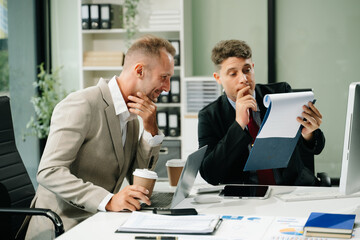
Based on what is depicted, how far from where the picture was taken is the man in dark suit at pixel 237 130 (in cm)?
237

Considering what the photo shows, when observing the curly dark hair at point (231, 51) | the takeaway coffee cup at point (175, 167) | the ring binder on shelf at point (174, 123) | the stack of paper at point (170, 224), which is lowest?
the ring binder on shelf at point (174, 123)

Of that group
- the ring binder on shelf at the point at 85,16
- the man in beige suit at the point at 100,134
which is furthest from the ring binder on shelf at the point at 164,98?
the man in beige suit at the point at 100,134

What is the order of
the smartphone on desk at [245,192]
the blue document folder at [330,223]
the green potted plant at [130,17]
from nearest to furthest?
the blue document folder at [330,223], the smartphone on desk at [245,192], the green potted plant at [130,17]

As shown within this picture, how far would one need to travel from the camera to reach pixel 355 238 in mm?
1531

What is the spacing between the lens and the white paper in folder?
198 cm

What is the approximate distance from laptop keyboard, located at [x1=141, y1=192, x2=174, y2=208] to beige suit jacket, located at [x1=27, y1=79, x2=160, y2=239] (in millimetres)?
187

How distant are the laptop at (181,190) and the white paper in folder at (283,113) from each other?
275 mm

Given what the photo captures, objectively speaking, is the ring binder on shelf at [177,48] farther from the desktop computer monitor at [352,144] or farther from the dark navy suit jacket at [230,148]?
the desktop computer monitor at [352,144]

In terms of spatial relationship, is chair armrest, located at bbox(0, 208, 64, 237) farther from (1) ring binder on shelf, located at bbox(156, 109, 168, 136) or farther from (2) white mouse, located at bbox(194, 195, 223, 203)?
(1) ring binder on shelf, located at bbox(156, 109, 168, 136)

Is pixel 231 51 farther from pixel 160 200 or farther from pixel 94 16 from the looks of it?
pixel 94 16

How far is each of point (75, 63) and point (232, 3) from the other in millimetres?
1797

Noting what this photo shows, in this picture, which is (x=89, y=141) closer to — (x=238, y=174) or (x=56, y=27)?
(x=238, y=174)

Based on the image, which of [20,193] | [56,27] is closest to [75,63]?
[56,27]

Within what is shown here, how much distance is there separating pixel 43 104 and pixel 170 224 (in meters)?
3.88
